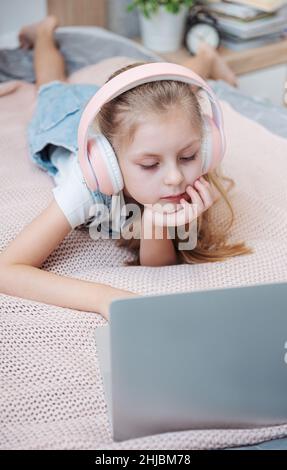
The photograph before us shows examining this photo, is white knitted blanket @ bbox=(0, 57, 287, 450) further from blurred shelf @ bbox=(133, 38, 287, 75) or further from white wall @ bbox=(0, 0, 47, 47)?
white wall @ bbox=(0, 0, 47, 47)

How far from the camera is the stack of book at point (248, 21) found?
6.92 ft

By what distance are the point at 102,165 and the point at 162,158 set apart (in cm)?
9

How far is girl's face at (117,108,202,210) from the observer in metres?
0.94

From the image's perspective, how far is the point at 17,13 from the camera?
2.19 meters

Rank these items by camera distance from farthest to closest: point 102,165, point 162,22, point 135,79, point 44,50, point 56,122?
point 162,22
point 44,50
point 56,122
point 102,165
point 135,79

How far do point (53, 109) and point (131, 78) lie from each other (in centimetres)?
59

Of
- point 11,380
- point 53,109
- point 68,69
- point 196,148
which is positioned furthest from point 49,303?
point 68,69

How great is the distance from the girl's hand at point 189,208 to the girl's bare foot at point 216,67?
0.95m

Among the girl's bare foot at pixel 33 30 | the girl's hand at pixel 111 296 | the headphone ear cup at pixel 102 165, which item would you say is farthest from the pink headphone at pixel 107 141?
the girl's bare foot at pixel 33 30

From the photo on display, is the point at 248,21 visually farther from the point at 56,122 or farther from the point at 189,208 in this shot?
the point at 189,208

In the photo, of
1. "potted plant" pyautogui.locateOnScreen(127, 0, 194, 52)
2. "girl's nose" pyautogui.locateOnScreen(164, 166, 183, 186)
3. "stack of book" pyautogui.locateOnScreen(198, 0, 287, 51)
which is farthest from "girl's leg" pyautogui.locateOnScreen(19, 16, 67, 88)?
"girl's nose" pyautogui.locateOnScreen(164, 166, 183, 186)

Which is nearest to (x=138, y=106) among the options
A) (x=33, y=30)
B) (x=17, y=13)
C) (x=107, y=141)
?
(x=107, y=141)

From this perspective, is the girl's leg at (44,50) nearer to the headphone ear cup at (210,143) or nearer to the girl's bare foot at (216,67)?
the girl's bare foot at (216,67)

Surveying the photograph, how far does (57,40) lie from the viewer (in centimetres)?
192
